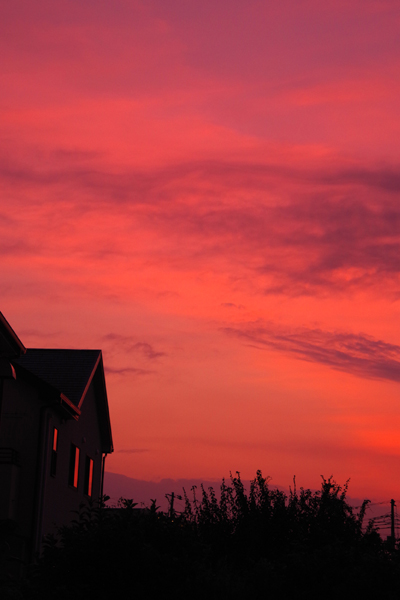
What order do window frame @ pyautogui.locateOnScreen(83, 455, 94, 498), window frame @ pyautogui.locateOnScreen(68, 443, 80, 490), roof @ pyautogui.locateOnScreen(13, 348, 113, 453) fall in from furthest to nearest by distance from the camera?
window frame @ pyautogui.locateOnScreen(83, 455, 94, 498) < roof @ pyautogui.locateOnScreen(13, 348, 113, 453) < window frame @ pyautogui.locateOnScreen(68, 443, 80, 490)

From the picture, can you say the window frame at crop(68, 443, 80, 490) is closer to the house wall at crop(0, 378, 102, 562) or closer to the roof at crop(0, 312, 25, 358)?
the house wall at crop(0, 378, 102, 562)

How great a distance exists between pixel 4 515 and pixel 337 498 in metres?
10.4

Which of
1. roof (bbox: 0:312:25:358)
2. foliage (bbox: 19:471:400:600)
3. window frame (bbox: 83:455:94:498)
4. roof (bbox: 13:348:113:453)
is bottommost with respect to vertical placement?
foliage (bbox: 19:471:400:600)

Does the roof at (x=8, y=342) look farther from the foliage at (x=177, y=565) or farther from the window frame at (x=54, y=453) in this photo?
the window frame at (x=54, y=453)

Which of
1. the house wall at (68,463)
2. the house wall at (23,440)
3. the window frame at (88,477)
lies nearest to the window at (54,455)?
the house wall at (68,463)

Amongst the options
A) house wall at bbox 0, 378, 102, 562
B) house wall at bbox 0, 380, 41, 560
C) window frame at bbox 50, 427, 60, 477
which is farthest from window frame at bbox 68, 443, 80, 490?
house wall at bbox 0, 380, 41, 560

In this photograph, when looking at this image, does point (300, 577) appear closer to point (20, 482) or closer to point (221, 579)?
point (221, 579)

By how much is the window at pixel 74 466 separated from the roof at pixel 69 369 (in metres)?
1.92

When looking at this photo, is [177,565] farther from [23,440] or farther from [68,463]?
[68,463]

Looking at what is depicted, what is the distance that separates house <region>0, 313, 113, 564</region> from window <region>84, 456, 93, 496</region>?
1.16 m

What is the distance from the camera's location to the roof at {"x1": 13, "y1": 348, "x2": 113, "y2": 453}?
27.7 metres

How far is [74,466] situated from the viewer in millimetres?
27891

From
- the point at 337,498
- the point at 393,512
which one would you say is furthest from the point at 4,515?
the point at 393,512

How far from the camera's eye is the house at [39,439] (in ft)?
67.6
